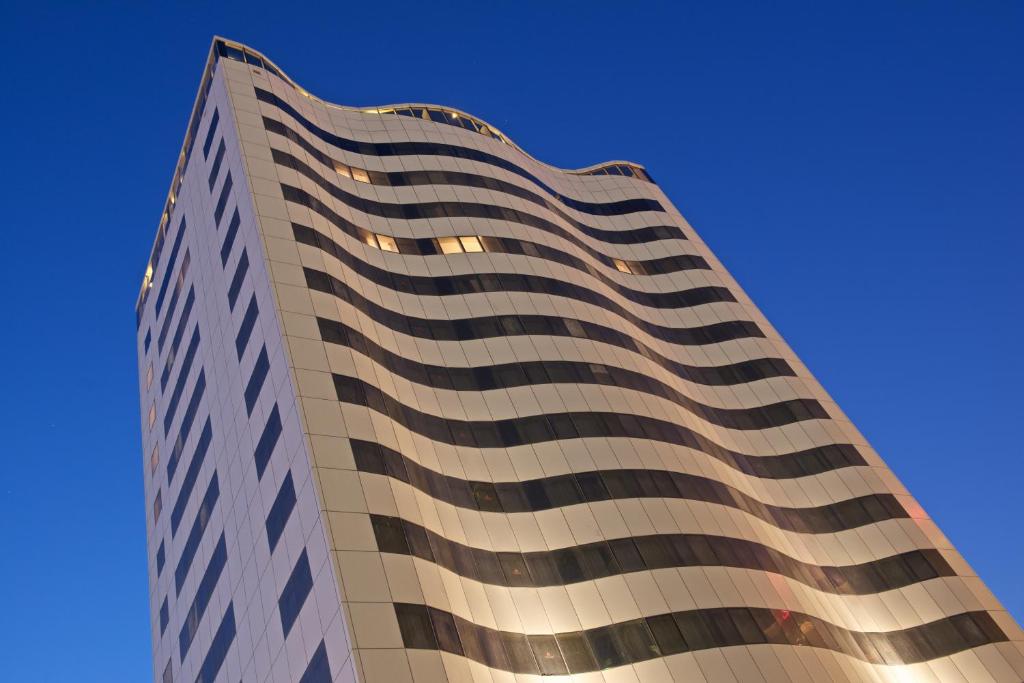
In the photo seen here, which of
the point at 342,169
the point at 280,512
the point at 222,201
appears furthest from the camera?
the point at 342,169

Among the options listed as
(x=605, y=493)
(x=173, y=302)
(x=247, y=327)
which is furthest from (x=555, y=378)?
(x=173, y=302)

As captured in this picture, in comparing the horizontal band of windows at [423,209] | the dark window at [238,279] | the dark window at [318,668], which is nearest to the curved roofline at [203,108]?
the horizontal band of windows at [423,209]

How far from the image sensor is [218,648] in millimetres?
45719

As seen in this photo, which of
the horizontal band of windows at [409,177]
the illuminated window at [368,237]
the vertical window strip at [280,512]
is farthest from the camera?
the horizontal band of windows at [409,177]

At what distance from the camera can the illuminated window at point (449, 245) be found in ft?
204

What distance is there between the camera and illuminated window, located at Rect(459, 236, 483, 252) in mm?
62844

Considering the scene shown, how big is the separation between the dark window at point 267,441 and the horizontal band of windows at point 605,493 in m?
5.21

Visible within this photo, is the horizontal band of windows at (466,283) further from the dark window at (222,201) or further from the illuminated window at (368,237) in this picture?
the dark window at (222,201)

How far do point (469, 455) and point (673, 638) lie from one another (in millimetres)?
15077

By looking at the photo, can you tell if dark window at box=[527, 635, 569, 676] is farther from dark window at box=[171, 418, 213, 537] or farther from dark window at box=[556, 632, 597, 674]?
dark window at box=[171, 418, 213, 537]

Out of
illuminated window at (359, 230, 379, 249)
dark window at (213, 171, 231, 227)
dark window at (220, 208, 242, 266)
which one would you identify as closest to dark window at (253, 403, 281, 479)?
dark window at (220, 208, 242, 266)

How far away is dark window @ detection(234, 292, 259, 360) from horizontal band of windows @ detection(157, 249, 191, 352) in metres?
19.6

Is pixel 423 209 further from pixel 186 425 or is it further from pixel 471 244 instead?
pixel 186 425

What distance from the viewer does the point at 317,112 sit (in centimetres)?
7219
